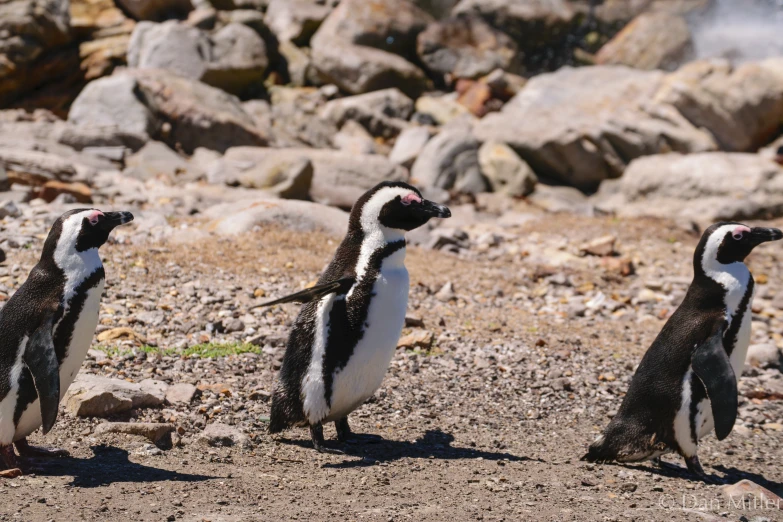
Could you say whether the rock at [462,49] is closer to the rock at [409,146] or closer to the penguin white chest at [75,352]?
the rock at [409,146]

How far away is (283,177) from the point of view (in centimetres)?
1159

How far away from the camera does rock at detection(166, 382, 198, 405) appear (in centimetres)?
494

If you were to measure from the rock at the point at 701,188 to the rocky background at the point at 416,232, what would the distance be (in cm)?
5

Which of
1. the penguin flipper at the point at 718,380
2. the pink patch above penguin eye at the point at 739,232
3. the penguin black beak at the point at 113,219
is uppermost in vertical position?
Result: the pink patch above penguin eye at the point at 739,232

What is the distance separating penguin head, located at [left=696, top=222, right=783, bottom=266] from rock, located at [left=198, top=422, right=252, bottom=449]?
103 inches

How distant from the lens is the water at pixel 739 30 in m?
21.6

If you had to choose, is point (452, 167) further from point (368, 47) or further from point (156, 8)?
A: point (156, 8)

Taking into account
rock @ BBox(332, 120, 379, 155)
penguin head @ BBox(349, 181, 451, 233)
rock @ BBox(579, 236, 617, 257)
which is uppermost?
penguin head @ BBox(349, 181, 451, 233)

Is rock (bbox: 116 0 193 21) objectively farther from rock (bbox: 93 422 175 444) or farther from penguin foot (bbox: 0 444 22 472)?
penguin foot (bbox: 0 444 22 472)

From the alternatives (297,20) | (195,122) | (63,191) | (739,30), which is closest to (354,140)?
(195,122)

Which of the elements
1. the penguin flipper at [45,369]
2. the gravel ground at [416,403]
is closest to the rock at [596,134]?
the gravel ground at [416,403]

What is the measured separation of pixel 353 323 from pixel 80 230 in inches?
55.3

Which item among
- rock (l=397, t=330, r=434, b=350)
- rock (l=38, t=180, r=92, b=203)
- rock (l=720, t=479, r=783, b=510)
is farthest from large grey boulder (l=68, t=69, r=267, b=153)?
rock (l=720, t=479, r=783, b=510)

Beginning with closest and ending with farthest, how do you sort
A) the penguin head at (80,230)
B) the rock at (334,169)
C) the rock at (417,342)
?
the penguin head at (80,230)
the rock at (417,342)
the rock at (334,169)
